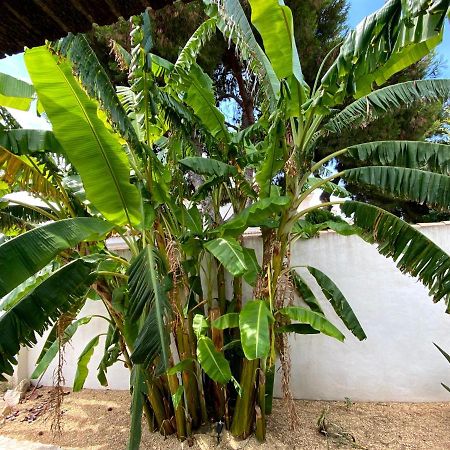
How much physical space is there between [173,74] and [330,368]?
408 centimetres

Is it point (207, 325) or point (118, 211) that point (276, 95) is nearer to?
point (118, 211)

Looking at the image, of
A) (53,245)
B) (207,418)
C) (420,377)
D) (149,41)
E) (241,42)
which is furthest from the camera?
(420,377)

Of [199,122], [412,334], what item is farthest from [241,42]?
[412,334]

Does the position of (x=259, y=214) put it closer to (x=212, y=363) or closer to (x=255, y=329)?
(x=255, y=329)

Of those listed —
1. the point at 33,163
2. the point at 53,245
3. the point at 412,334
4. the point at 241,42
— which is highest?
the point at 241,42

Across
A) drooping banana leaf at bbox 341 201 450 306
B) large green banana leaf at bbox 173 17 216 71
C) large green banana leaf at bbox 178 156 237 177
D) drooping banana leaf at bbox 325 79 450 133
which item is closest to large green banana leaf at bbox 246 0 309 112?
drooping banana leaf at bbox 325 79 450 133

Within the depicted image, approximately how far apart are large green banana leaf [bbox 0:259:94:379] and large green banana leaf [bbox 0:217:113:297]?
0.27ft

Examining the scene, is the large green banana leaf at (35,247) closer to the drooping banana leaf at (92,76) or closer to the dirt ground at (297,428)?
the drooping banana leaf at (92,76)

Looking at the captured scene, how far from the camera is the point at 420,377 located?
427 centimetres

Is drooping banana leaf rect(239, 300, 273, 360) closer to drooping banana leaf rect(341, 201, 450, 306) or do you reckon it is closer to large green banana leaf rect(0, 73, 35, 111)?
drooping banana leaf rect(341, 201, 450, 306)

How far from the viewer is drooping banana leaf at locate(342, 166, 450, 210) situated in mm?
2990

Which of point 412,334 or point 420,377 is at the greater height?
point 412,334

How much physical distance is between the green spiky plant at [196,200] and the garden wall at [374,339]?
740 mm

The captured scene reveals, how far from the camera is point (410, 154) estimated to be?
3143mm
